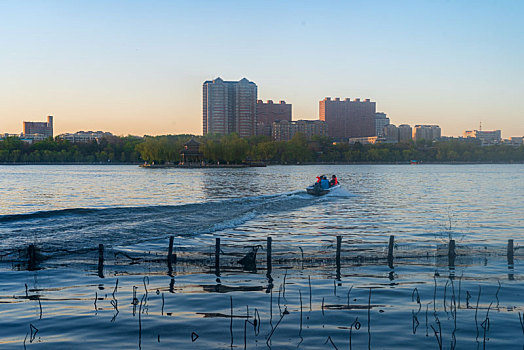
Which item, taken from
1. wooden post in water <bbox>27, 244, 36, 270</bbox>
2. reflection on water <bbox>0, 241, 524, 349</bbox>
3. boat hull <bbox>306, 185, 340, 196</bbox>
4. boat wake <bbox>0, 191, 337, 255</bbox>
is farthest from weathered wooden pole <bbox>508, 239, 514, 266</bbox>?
boat hull <bbox>306, 185, 340, 196</bbox>

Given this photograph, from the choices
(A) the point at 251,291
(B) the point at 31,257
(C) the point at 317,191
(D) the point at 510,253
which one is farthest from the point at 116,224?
(C) the point at 317,191

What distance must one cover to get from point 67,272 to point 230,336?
8.44 metres

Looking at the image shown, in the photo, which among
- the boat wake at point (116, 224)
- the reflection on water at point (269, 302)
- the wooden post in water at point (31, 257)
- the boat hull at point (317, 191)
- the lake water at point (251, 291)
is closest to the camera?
the reflection on water at point (269, 302)

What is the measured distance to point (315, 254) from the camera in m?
19.5

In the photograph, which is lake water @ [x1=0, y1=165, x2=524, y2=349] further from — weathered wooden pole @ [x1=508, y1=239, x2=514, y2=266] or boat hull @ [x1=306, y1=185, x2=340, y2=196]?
boat hull @ [x1=306, y1=185, x2=340, y2=196]

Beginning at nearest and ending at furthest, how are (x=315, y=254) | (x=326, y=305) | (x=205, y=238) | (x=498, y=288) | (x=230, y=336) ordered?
(x=230, y=336) < (x=326, y=305) < (x=498, y=288) < (x=315, y=254) < (x=205, y=238)

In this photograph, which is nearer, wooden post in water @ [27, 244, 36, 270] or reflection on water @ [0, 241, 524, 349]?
reflection on water @ [0, 241, 524, 349]

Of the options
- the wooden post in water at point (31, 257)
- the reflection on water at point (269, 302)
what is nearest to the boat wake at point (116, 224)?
the wooden post in water at point (31, 257)

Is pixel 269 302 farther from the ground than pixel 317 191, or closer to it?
closer to it

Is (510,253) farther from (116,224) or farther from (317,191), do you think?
(317,191)

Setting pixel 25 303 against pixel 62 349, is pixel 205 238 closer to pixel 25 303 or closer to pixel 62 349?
pixel 25 303

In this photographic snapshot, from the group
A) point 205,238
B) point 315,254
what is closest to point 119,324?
point 315,254

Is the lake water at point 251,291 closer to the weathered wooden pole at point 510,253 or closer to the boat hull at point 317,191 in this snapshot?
the weathered wooden pole at point 510,253

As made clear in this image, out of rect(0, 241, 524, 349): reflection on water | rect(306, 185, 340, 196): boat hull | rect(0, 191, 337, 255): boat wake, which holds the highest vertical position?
rect(306, 185, 340, 196): boat hull
